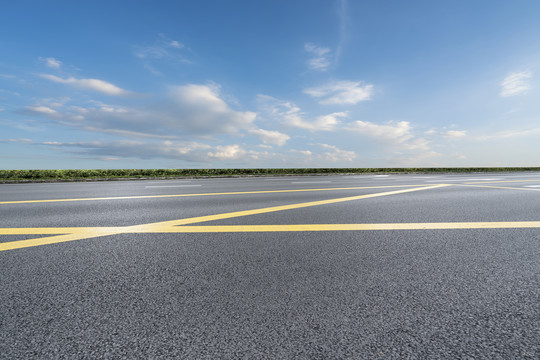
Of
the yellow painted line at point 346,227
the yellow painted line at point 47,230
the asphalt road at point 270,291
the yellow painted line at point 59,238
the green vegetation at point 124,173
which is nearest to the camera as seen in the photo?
the asphalt road at point 270,291

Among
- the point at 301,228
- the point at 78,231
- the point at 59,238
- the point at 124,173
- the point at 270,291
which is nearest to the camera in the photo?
the point at 270,291

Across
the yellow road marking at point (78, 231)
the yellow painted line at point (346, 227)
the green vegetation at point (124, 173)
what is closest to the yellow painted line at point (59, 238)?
the yellow road marking at point (78, 231)

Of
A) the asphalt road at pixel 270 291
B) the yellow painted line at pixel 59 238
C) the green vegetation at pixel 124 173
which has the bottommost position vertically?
the asphalt road at pixel 270 291

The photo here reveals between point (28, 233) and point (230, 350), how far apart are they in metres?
4.15

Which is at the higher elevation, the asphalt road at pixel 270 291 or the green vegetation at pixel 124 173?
the green vegetation at pixel 124 173

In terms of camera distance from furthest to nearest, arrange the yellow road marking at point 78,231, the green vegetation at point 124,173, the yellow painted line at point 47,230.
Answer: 1. the green vegetation at point 124,173
2. the yellow painted line at point 47,230
3. the yellow road marking at point 78,231

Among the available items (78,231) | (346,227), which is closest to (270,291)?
(346,227)

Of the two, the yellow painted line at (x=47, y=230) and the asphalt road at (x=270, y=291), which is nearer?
the asphalt road at (x=270, y=291)

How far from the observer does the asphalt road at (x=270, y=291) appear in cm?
157

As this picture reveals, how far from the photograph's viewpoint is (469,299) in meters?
2.09

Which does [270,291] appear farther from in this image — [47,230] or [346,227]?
[47,230]

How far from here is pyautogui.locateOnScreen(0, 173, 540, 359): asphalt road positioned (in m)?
1.57

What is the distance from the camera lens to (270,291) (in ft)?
7.23

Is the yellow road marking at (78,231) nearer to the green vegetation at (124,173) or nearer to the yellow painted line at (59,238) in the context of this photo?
the yellow painted line at (59,238)
